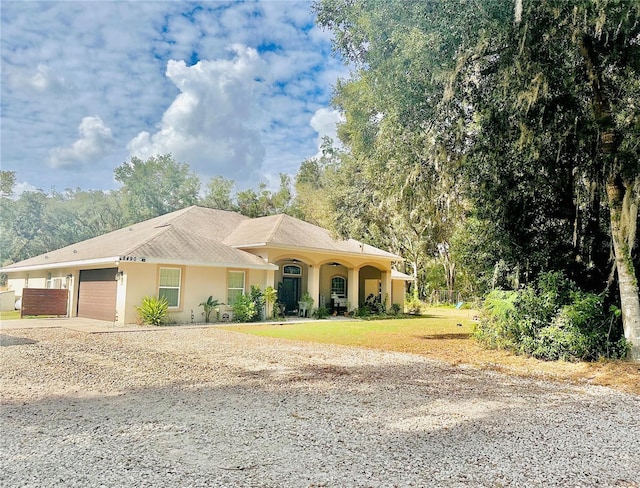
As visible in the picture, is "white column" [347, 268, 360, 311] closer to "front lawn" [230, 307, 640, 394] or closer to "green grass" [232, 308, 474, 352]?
"front lawn" [230, 307, 640, 394]

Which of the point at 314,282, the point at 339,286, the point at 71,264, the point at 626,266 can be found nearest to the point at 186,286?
the point at 71,264

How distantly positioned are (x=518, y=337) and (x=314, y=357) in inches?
189

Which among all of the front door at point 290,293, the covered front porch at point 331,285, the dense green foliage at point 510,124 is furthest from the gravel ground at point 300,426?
the front door at point 290,293

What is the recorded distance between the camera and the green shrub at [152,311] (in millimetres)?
16031

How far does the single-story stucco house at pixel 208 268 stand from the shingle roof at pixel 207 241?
45mm

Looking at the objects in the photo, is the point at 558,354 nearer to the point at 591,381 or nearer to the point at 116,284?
the point at 591,381

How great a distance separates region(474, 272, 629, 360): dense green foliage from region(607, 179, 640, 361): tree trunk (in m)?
0.26

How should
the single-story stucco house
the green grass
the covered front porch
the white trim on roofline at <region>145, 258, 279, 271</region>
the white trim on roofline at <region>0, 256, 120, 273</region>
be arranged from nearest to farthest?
the green grass, the white trim on roofline at <region>0, 256, 120, 273</region>, the white trim on roofline at <region>145, 258, 279, 271</region>, the single-story stucco house, the covered front porch

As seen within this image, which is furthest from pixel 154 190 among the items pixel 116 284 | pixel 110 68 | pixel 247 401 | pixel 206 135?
pixel 247 401

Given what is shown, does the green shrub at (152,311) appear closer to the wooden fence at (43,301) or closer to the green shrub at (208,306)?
the green shrub at (208,306)

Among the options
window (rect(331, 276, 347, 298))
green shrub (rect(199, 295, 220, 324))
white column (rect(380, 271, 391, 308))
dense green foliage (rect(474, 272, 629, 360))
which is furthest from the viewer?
white column (rect(380, 271, 391, 308))

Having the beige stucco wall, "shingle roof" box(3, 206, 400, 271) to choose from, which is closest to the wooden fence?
"shingle roof" box(3, 206, 400, 271)

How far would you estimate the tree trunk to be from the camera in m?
8.68

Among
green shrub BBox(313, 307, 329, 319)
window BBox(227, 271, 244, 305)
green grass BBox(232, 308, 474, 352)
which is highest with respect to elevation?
window BBox(227, 271, 244, 305)
